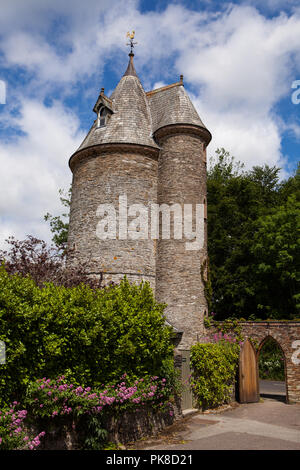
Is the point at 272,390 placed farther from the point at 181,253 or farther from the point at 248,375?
the point at 181,253

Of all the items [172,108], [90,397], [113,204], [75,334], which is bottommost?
[90,397]

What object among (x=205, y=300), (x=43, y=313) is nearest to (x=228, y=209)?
(x=205, y=300)

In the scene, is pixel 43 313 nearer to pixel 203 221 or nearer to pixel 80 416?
pixel 80 416

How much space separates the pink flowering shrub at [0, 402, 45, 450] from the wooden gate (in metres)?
10.7

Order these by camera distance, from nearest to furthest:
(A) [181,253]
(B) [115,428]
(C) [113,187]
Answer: (B) [115,428], (A) [181,253], (C) [113,187]

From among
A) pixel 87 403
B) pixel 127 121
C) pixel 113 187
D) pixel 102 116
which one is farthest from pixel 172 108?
pixel 87 403

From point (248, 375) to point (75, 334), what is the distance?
1036cm

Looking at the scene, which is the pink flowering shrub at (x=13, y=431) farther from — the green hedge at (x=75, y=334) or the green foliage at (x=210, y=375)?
the green foliage at (x=210, y=375)

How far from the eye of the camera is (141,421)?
996cm

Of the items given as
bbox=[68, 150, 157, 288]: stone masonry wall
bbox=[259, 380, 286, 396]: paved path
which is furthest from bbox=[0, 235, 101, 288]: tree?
bbox=[259, 380, 286, 396]: paved path

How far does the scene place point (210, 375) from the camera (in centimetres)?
1373

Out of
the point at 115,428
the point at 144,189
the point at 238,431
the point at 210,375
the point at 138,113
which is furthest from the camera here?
the point at 138,113
